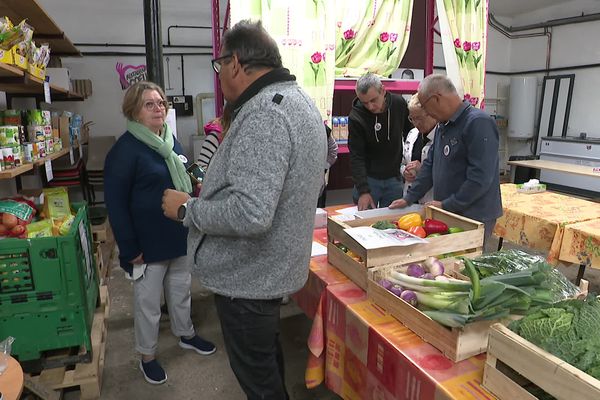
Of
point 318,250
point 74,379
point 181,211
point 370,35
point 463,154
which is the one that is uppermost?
point 370,35

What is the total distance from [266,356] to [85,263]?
1297mm

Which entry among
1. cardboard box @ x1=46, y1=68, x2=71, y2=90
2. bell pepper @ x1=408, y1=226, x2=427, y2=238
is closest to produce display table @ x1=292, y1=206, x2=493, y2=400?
bell pepper @ x1=408, y1=226, x2=427, y2=238

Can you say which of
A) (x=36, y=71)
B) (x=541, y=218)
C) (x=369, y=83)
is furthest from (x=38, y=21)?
(x=541, y=218)

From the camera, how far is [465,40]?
3654 millimetres

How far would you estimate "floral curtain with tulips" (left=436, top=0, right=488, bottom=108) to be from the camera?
359 centimetres

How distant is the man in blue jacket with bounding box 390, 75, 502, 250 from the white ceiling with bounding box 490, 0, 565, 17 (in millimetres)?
6564

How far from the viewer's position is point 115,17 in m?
5.79

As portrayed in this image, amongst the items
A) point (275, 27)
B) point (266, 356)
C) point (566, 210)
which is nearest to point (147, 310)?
point (266, 356)

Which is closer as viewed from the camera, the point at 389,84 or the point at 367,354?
the point at 367,354

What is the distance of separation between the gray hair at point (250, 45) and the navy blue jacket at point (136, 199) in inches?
37.3

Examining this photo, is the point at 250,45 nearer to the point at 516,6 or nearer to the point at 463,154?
the point at 463,154

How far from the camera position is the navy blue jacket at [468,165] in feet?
6.28

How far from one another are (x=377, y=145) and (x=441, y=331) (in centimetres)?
199

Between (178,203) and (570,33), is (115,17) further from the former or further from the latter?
(570,33)
